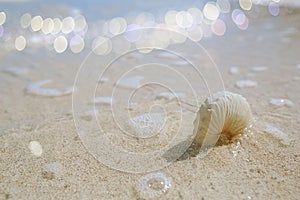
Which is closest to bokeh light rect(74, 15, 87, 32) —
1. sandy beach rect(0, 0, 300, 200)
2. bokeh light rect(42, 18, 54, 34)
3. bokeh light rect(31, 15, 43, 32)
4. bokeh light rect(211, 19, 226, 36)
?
bokeh light rect(42, 18, 54, 34)

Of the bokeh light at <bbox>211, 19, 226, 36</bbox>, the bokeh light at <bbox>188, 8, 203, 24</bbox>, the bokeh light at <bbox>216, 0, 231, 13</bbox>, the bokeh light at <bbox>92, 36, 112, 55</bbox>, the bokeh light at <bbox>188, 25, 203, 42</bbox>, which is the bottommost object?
the bokeh light at <bbox>92, 36, 112, 55</bbox>

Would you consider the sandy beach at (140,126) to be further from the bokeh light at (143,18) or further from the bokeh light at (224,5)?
the bokeh light at (224,5)

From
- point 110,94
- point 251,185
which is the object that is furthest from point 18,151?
point 251,185

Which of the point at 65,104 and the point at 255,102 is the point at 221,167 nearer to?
the point at 255,102

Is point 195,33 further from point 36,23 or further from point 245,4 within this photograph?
point 36,23

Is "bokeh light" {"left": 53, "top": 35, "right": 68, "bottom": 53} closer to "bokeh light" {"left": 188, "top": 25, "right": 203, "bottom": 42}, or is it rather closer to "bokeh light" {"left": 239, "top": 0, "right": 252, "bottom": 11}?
"bokeh light" {"left": 188, "top": 25, "right": 203, "bottom": 42}

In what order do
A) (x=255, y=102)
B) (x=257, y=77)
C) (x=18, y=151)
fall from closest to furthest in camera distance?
(x=18, y=151) < (x=255, y=102) < (x=257, y=77)

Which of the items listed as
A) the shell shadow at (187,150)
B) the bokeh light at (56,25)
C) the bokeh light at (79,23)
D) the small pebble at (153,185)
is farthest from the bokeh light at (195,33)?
the small pebble at (153,185)
